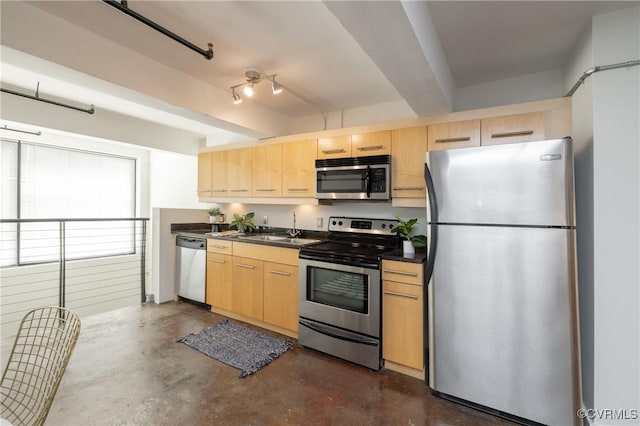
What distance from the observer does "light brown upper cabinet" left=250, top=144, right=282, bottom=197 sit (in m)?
3.55

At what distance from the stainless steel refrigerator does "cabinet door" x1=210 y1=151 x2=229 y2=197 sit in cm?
302

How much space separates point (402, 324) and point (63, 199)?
18.0ft

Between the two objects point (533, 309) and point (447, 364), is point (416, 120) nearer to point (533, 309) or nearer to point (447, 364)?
point (533, 309)

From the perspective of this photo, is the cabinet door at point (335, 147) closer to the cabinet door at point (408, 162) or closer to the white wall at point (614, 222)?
the cabinet door at point (408, 162)

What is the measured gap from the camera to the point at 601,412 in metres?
1.72

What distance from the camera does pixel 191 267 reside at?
13.1ft

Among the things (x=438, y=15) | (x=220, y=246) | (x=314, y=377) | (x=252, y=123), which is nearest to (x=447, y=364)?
(x=314, y=377)

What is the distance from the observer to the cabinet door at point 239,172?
388 cm

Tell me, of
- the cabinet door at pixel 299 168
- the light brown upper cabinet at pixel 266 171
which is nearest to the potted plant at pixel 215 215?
the light brown upper cabinet at pixel 266 171

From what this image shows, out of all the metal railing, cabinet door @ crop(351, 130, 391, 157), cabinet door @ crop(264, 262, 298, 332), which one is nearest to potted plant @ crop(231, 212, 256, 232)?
cabinet door @ crop(264, 262, 298, 332)

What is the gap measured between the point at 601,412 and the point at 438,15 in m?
2.71

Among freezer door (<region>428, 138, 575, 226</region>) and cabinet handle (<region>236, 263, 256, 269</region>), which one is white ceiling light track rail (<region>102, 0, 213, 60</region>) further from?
cabinet handle (<region>236, 263, 256, 269</region>)

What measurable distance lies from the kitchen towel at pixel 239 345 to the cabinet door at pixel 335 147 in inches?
81.5
